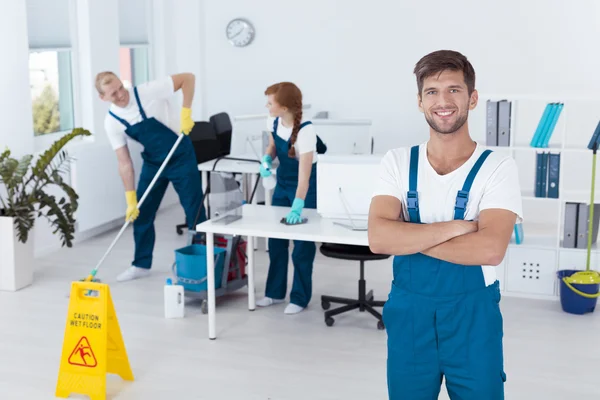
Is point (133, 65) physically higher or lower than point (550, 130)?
higher

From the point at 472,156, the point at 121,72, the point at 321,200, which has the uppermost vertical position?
the point at 121,72

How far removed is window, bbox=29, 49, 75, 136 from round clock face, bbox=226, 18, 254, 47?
1768 millimetres

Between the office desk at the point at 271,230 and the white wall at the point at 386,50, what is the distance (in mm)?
3015

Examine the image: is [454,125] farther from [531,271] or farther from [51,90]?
[51,90]

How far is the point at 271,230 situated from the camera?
13.7ft

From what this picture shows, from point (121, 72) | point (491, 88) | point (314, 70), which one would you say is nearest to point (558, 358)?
point (491, 88)

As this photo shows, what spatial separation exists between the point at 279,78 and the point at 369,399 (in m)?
4.54

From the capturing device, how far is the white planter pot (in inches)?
208

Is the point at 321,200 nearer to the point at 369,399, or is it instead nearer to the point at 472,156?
the point at 369,399

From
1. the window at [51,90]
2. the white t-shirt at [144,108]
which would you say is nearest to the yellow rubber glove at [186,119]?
the white t-shirt at [144,108]

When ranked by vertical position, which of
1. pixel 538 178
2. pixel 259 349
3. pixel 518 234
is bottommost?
pixel 259 349

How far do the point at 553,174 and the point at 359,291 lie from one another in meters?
1.47

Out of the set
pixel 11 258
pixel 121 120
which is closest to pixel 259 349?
pixel 121 120

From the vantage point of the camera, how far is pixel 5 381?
3914mm
